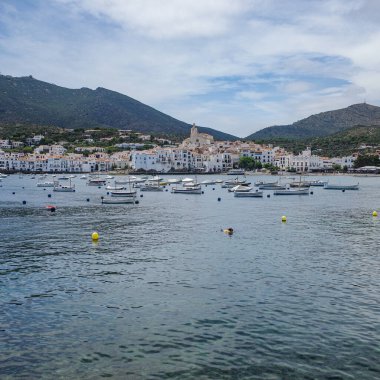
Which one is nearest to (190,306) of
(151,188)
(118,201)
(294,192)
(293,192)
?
(118,201)

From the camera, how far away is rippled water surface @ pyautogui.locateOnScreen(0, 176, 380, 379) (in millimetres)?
12375

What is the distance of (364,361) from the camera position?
12.4 metres

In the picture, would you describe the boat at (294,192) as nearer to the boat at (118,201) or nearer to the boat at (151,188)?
the boat at (151,188)

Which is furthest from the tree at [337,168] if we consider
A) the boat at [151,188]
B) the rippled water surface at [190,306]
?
the rippled water surface at [190,306]

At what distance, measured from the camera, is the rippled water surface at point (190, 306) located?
12.4m

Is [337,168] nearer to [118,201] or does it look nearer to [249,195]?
[249,195]

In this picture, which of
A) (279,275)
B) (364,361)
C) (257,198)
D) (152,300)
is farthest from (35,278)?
(257,198)

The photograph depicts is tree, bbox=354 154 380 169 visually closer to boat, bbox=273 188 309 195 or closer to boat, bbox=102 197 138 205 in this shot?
boat, bbox=273 188 309 195

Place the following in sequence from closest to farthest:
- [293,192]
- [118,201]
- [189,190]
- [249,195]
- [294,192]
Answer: [118,201] < [249,195] < [293,192] < [294,192] < [189,190]

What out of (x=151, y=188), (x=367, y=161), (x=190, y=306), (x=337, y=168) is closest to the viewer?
(x=190, y=306)

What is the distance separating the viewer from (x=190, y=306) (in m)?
17.1

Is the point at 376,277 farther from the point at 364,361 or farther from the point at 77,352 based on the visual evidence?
the point at 77,352

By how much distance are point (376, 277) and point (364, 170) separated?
16583cm

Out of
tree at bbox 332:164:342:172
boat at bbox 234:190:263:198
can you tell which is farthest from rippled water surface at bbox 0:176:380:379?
tree at bbox 332:164:342:172
